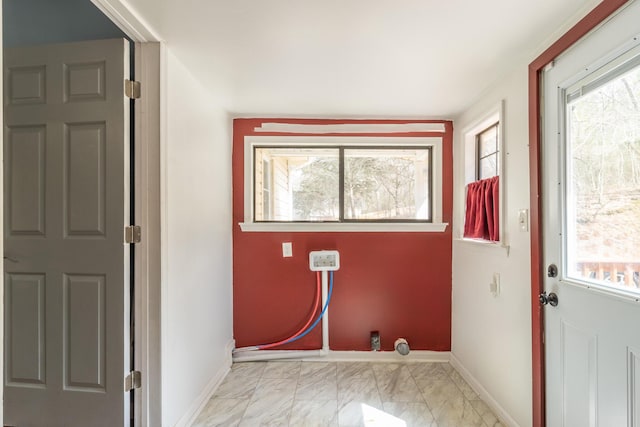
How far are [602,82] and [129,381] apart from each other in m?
2.61

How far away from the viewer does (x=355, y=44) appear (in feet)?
5.08

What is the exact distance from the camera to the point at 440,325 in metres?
2.65

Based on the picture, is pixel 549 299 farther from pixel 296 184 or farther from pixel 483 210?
pixel 296 184

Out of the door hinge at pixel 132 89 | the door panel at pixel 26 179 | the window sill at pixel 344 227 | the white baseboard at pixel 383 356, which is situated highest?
the door hinge at pixel 132 89

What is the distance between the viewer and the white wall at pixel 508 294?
167cm

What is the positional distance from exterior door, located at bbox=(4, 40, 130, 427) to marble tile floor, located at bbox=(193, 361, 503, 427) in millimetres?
753

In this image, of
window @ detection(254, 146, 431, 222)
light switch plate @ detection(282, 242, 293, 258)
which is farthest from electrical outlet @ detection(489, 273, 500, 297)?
light switch plate @ detection(282, 242, 293, 258)

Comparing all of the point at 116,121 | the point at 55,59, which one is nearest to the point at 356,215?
the point at 116,121

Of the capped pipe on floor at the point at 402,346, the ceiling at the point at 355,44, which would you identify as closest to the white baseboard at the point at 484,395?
the capped pipe on floor at the point at 402,346

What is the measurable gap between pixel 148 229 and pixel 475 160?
2403 mm

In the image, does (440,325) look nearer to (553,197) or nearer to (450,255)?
(450,255)

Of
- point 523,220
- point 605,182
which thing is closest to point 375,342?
point 523,220

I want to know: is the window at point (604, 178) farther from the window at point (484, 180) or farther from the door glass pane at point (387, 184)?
the door glass pane at point (387, 184)

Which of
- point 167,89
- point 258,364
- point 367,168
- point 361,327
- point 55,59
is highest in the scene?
point 55,59
